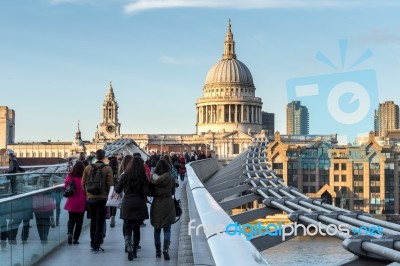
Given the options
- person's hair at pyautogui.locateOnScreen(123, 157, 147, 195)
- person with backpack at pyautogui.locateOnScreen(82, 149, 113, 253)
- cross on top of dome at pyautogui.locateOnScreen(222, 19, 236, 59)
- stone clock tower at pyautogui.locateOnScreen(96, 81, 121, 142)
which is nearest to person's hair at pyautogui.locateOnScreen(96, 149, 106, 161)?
person with backpack at pyautogui.locateOnScreen(82, 149, 113, 253)

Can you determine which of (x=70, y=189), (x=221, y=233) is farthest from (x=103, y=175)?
(x=221, y=233)

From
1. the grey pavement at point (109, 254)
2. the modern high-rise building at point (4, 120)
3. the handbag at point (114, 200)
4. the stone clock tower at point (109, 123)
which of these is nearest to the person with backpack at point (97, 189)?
the handbag at point (114, 200)

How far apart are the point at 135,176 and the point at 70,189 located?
4.99 ft

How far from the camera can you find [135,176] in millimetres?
7895

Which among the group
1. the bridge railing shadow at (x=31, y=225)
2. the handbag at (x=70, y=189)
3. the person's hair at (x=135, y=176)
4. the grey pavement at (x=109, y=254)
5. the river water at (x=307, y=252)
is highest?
the person's hair at (x=135, y=176)

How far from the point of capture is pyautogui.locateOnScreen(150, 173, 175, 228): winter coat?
26.2 feet

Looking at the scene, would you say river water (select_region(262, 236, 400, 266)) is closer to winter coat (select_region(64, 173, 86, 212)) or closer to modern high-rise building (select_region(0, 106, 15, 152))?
winter coat (select_region(64, 173, 86, 212))

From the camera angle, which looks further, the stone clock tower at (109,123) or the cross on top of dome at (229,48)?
the cross on top of dome at (229,48)

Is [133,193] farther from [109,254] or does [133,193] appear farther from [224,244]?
[224,244]

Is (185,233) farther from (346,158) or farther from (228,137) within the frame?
(228,137)

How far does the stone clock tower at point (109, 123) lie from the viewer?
123006 mm

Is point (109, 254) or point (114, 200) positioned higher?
point (114, 200)

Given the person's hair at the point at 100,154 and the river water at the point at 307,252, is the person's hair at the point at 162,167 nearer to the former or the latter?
the person's hair at the point at 100,154

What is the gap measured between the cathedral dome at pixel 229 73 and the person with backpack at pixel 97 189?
12968 centimetres
